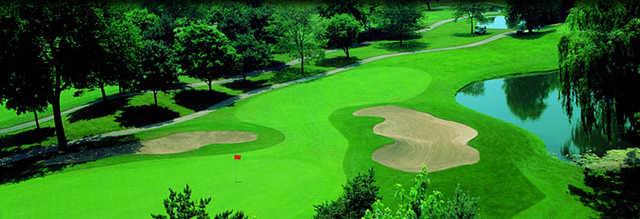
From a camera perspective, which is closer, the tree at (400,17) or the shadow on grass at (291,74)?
the shadow on grass at (291,74)

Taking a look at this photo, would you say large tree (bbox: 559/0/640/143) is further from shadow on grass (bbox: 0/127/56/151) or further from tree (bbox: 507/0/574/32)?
tree (bbox: 507/0/574/32)

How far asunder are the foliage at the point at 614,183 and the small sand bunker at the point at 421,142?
866cm

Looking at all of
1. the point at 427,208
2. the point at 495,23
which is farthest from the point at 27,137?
the point at 495,23

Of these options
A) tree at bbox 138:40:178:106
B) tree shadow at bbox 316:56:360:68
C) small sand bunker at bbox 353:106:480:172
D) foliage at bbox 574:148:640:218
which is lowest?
foliage at bbox 574:148:640:218

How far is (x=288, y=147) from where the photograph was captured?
43.3 m

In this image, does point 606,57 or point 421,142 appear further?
point 421,142

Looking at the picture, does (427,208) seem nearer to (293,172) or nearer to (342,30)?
(293,172)

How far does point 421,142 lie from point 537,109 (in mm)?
21514

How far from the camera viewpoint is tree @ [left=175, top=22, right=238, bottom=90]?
63.0m

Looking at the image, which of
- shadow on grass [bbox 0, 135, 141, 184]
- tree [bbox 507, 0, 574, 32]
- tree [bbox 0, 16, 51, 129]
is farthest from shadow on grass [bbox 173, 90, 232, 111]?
tree [bbox 507, 0, 574, 32]

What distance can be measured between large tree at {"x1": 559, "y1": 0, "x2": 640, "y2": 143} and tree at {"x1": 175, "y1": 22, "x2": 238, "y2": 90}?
44.7 m

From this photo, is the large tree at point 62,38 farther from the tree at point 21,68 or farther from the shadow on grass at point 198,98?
the shadow on grass at point 198,98

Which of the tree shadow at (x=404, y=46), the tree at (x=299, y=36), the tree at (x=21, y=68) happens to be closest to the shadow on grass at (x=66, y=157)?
the tree at (x=21, y=68)

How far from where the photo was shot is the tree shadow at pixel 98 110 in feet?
182
